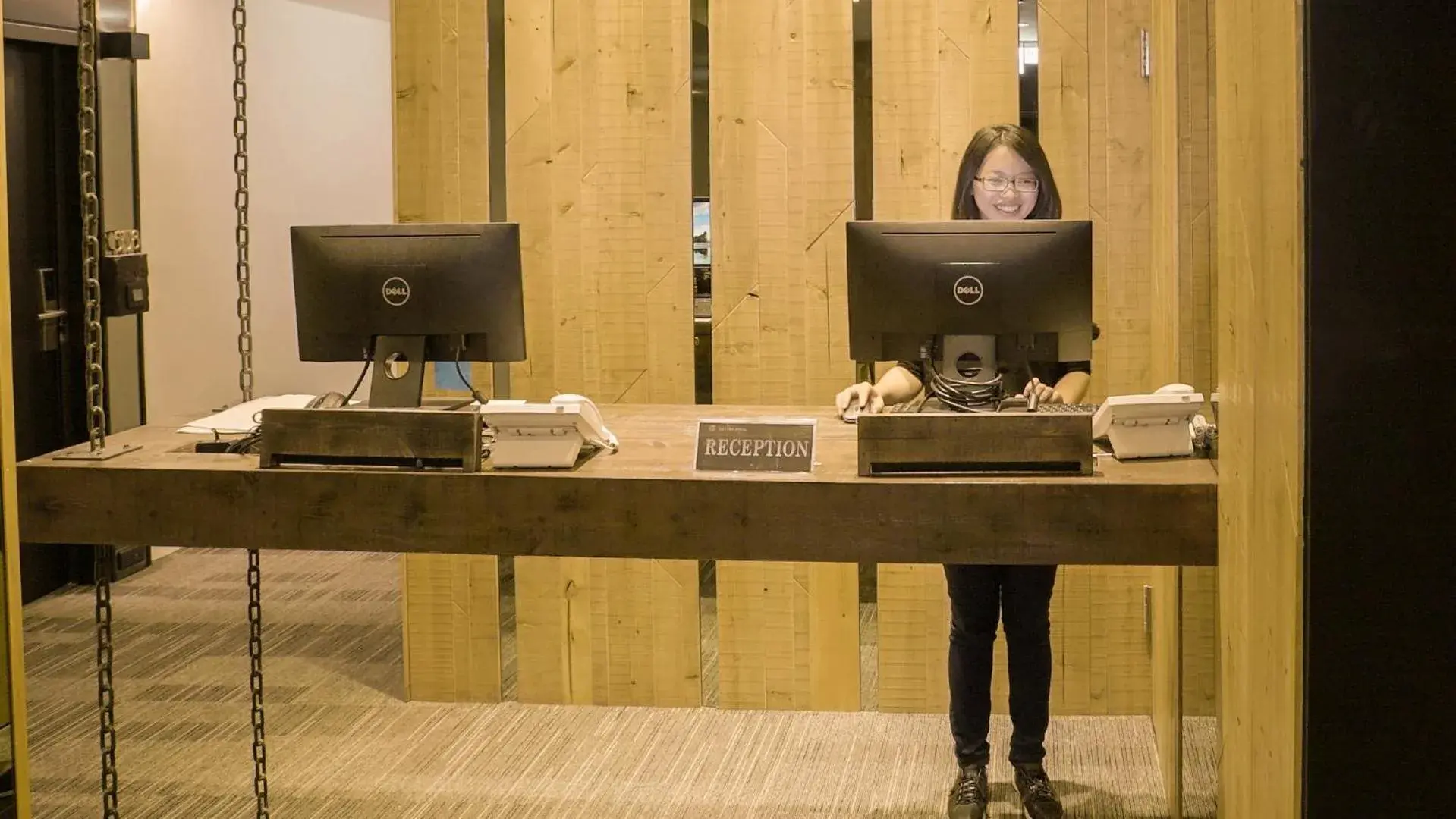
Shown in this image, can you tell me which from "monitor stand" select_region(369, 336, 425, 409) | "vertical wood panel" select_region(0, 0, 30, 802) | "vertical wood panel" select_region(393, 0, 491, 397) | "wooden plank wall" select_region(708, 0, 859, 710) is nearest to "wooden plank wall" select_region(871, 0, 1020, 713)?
"wooden plank wall" select_region(708, 0, 859, 710)

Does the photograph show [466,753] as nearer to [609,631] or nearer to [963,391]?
[609,631]

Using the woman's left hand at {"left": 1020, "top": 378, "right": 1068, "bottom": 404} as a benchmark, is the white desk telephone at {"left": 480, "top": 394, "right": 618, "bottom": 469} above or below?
below

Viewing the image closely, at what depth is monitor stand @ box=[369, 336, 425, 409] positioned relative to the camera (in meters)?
3.14

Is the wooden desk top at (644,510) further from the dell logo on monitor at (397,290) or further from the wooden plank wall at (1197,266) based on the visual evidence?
the dell logo on monitor at (397,290)

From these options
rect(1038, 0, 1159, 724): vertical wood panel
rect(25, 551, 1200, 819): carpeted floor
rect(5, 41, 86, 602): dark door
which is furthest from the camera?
rect(5, 41, 86, 602): dark door

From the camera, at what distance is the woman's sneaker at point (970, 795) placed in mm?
3521

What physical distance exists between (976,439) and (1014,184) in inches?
42.5

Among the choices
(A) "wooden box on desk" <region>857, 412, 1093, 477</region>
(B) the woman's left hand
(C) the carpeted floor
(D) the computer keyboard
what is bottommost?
(C) the carpeted floor

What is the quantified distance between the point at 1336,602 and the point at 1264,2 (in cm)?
80

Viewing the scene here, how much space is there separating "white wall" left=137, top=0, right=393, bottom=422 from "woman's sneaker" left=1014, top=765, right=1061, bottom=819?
4.54 meters

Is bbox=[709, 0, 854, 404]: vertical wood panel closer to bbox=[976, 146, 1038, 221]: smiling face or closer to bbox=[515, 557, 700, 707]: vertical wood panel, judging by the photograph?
bbox=[515, 557, 700, 707]: vertical wood panel

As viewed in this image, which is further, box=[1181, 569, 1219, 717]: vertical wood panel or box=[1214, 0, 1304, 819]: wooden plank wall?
box=[1181, 569, 1219, 717]: vertical wood panel

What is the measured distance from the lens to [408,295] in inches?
122

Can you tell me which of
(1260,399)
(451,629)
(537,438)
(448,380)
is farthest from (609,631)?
(1260,399)
